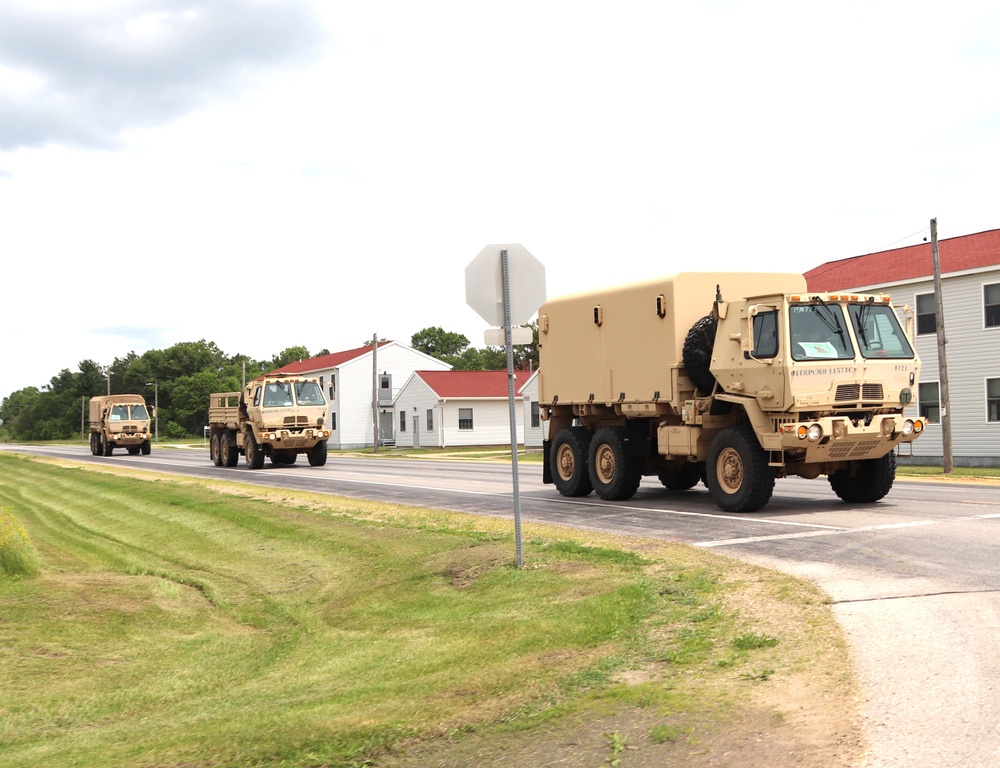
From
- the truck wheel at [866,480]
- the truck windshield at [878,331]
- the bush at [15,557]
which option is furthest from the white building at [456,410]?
the bush at [15,557]

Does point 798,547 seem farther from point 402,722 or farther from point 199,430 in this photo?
point 199,430

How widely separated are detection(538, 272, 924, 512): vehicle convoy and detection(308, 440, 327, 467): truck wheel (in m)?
17.7

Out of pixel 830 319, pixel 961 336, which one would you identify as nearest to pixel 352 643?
pixel 830 319

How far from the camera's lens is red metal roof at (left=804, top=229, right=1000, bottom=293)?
99.7ft

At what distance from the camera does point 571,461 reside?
18797mm

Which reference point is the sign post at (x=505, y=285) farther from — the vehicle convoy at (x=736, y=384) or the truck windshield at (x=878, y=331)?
the truck windshield at (x=878, y=331)

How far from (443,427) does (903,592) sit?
54871 millimetres

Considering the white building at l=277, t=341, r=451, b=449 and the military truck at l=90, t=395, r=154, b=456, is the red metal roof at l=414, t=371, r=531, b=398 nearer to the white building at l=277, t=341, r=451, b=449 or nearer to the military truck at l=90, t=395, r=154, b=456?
the white building at l=277, t=341, r=451, b=449

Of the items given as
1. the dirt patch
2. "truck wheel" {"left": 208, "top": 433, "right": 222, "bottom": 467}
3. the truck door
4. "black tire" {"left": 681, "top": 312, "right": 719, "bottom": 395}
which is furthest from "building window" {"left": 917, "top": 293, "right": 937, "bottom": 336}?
the dirt patch

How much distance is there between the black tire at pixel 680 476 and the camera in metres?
18.5

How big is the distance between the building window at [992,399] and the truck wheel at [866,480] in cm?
1709

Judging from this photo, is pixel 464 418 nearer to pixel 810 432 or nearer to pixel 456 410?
pixel 456 410

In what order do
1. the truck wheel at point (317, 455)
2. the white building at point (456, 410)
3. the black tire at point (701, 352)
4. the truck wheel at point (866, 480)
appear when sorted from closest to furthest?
1. the truck wheel at point (866, 480)
2. the black tire at point (701, 352)
3. the truck wheel at point (317, 455)
4. the white building at point (456, 410)

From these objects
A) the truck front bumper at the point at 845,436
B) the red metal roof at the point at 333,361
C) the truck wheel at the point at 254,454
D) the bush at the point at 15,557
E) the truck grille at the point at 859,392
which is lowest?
the bush at the point at 15,557
